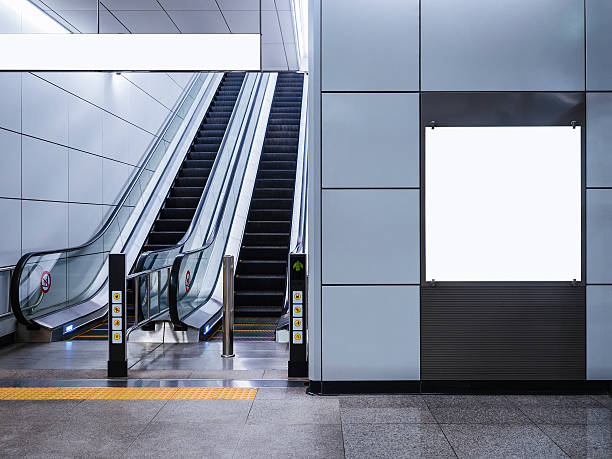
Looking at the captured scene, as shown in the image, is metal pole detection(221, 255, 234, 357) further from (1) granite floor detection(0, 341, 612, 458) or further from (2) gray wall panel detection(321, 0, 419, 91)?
(2) gray wall panel detection(321, 0, 419, 91)

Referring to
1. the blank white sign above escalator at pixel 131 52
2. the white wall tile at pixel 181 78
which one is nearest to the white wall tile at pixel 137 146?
the white wall tile at pixel 181 78

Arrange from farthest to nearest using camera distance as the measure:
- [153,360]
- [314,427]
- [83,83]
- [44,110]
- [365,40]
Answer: [83,83] → [44,110] → [153,360] → [365,40] → [314,427]

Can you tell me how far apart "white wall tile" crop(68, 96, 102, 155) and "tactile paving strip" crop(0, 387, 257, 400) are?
4.28 metres

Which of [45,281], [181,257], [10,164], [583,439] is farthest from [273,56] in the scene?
[583,439]

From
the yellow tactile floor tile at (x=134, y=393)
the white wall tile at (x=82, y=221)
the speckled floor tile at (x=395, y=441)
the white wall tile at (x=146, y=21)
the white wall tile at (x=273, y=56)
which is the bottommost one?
the speckled floor tile at (x=395, y=441)

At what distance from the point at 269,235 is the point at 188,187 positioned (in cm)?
195

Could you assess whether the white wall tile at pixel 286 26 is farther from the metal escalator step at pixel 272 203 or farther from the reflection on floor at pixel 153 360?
the reflection on floor at pixel 153 360

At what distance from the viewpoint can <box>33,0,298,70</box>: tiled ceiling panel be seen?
7121 millimetres

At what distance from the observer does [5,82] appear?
238 inches

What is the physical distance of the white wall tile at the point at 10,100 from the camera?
19.6 ft

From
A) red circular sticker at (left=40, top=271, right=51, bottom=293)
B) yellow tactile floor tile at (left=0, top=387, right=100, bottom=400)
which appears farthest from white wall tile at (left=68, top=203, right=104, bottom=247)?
yellow tactile floor tile at (left=0, top=387, right=100, bottom=400)

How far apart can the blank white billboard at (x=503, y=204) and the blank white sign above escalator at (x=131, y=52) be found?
59.4 inches

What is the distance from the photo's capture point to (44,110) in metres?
6.83

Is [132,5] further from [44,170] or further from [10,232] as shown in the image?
[10,232]
